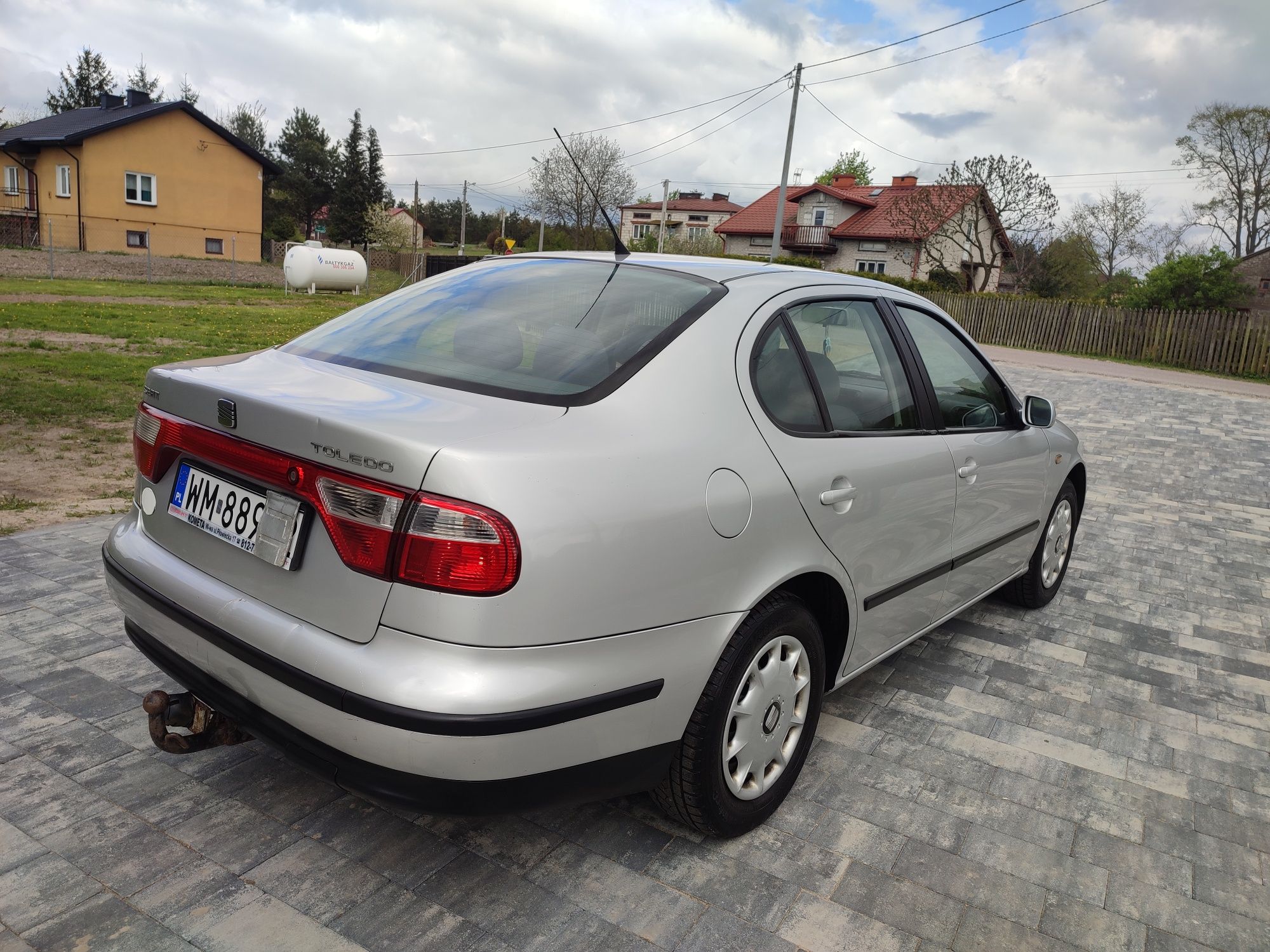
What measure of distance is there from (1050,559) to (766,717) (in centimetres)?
300

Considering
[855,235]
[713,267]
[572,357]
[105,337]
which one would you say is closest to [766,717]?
[572,357]

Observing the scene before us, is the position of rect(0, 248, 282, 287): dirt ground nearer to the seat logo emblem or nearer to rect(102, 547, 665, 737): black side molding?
the seat logo emblem

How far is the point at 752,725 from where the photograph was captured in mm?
2611

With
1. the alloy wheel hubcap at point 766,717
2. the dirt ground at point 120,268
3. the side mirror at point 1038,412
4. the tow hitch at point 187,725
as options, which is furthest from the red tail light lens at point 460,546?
the dirt ground at point 120,268

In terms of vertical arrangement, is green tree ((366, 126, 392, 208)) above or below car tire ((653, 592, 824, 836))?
above

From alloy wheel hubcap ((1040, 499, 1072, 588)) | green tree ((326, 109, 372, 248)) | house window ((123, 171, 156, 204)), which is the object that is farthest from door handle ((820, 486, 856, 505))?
green tree ((326, 109, 372, 248))

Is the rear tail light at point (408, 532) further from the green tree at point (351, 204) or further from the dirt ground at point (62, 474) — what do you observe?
the green tree at point (351, 204)

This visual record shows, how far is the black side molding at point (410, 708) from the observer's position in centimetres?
192

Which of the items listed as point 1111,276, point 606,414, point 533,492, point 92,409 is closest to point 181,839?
point 533,492

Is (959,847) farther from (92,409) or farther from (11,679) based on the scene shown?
(92,409)

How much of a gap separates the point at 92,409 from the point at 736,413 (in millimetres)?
8092

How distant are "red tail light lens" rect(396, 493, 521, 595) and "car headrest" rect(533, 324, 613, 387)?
0.58 m

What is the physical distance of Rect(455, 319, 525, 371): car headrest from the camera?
2.54 metres

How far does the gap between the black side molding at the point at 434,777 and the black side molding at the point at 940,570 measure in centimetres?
108
